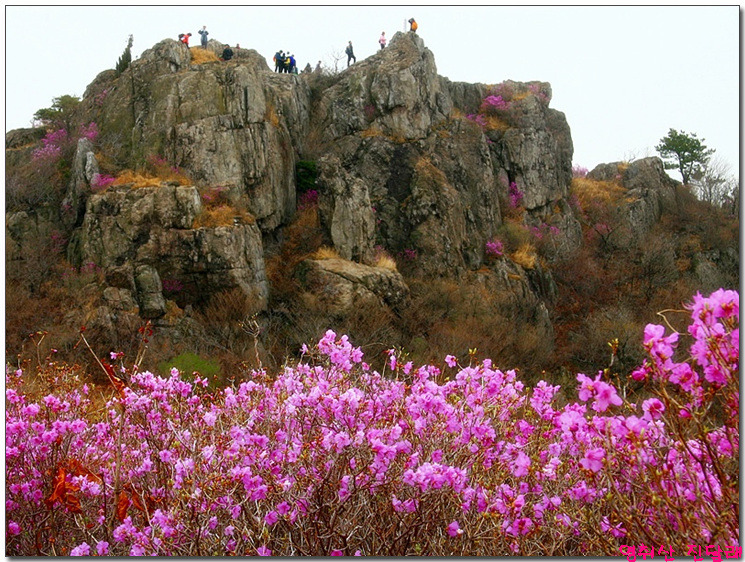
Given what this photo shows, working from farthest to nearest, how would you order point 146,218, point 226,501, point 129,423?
point 146,218, point 129,423, point 226,501

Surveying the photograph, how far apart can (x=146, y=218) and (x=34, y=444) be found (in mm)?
12847

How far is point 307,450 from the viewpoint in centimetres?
274

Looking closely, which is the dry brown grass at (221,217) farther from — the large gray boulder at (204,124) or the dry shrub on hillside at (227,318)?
the dry shrub on hillside at (227,318)

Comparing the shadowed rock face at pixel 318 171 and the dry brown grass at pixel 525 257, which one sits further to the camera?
the dry brown grass at pixel 525 257

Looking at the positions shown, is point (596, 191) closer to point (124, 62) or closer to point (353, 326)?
point (353, 326)

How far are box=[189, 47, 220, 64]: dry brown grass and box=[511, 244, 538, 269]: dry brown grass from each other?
47.1 ft

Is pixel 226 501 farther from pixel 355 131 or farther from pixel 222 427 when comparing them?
pixel 355 131

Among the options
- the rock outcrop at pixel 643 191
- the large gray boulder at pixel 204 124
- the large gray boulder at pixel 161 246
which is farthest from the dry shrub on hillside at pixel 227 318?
the rock outcrop at pixel 643 191

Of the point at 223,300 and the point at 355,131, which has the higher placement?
the point at 355,131

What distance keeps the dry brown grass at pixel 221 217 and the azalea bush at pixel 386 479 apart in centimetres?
1280

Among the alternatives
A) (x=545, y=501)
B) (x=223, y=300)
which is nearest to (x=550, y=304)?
(x=223, y=300)

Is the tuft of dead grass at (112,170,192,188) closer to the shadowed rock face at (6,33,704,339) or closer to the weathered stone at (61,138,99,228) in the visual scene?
the shadowed rock face at (6,33,704,339)

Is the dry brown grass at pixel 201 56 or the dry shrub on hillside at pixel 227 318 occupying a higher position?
the dry brown grass at pixel 201 56

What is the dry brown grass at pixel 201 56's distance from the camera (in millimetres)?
20453
